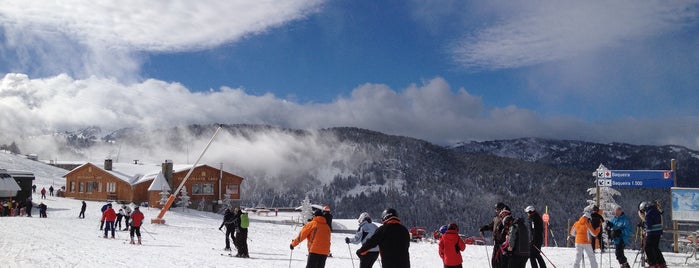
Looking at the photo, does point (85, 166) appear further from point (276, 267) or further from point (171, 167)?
point (276, 267)

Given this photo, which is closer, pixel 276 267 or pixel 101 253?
pixel 276 267

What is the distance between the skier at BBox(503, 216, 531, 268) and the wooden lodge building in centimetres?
4740

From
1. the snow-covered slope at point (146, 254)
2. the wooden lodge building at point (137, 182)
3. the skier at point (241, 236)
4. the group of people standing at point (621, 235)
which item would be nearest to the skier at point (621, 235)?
the group of people standing at point (621, 235)

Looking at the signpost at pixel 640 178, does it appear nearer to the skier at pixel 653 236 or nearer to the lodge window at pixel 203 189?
the skier at pixel 653 236

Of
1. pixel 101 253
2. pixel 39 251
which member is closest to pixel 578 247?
pixel 101 253

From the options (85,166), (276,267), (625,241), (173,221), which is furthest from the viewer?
(85,166)

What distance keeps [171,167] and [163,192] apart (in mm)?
6852

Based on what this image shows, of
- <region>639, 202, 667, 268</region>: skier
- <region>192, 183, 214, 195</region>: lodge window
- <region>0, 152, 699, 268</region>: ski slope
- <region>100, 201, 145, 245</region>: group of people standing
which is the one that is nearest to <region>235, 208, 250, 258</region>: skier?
<region>0, 152, 699, 268</region>: ski slope

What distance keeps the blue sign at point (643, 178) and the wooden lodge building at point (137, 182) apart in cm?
4116

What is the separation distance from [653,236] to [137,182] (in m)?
52.2

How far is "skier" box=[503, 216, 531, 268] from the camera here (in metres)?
10.3

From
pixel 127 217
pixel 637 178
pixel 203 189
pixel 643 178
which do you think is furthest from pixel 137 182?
pixel 643 178

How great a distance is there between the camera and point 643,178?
2275 cm

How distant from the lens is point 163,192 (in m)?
50.0
